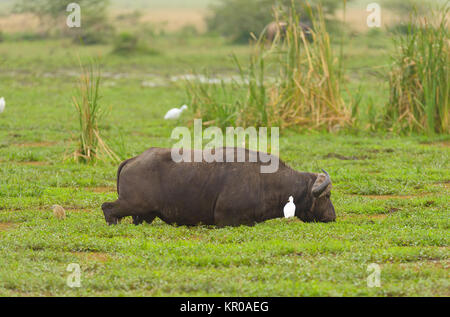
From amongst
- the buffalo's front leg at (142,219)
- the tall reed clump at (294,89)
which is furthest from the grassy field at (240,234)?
the tall reed clump at (294,89)

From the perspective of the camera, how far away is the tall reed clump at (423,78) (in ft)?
43.4

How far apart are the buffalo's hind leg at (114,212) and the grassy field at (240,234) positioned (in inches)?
3.8

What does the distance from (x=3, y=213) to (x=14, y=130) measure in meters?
A: 6.98

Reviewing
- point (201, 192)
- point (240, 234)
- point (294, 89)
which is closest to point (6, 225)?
point (201, 192)

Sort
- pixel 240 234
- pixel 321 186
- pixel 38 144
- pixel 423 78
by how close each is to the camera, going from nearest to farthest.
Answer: pixel 240 234 < pixel 321 186 < pixel 423 78 < pixel 38 144

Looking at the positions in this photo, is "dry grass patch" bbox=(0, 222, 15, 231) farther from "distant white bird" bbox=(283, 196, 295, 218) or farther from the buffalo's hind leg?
"distant white bird" bbox=(283, 196, 295, 218)

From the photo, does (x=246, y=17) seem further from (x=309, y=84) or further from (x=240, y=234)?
(x=240, y=234)

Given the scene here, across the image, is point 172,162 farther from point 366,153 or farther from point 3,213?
point 366,153

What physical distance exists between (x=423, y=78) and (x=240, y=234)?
740 centimetres

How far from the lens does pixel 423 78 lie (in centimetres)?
1327

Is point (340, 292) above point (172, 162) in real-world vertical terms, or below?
below

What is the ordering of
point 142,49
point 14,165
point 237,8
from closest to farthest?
point 14,165, point 142,49, point 237,8

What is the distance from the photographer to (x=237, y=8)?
3938 cm

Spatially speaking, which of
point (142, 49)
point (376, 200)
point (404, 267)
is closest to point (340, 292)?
point (404, 267)
